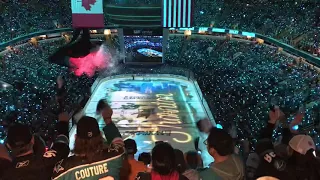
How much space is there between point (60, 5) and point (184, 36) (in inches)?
351

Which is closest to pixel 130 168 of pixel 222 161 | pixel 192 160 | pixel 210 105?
pixel 222 161

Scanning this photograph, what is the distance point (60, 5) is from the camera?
2519cm

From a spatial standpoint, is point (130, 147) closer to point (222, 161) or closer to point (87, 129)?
point (87, 129)

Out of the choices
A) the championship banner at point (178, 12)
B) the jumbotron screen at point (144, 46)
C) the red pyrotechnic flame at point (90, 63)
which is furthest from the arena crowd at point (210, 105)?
the championship banner at point (178, 12)

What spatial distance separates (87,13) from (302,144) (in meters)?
10.6

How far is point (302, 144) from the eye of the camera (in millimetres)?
3164

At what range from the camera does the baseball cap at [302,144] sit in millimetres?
3125

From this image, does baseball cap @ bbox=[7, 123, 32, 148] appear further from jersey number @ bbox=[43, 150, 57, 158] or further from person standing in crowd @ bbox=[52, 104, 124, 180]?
person standing in crowd @ bbox=[52, 104, 124, 180]

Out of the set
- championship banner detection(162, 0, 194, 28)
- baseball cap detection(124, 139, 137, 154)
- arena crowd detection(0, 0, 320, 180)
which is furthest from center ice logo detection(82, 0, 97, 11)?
baseball cap detection(124, 139, 137, 154)

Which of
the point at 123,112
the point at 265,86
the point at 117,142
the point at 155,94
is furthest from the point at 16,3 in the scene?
the point at 117,142

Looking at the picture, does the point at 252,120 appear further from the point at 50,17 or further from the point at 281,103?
the point at 50,17

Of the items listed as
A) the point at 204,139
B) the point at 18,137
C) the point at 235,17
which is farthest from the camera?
the point at 235,17

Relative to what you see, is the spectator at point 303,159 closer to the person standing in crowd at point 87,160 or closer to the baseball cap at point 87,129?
the person standing in crowd at point 87,160

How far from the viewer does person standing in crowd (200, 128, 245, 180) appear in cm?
269
